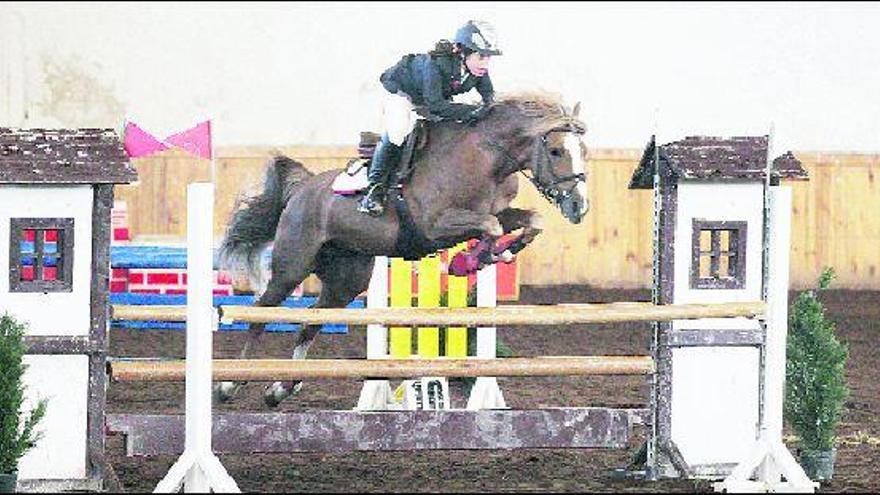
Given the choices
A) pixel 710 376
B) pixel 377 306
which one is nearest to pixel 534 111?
pixel 710 376

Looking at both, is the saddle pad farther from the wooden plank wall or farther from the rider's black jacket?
the wooden plank wall

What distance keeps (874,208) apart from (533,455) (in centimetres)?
990

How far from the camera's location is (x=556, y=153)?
8.33 meters

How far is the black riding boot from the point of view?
28.7ft

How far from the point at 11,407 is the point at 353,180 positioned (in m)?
2.26

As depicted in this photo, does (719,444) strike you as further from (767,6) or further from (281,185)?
(767,6)

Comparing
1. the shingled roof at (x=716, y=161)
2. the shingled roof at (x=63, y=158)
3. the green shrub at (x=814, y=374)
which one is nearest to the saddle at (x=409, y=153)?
the shingled roof at (x=716, y=161)

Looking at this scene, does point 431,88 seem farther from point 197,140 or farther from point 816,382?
point 816,382

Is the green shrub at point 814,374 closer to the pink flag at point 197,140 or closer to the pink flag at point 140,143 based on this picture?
the pink flag at point 197,140

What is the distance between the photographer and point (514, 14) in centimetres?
1989

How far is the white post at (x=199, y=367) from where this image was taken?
7.15 m

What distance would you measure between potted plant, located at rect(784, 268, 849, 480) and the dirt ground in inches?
5.3

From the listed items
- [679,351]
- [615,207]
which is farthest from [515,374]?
[615,207]

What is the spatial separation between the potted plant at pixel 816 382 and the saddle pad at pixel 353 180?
1996 millimetres
